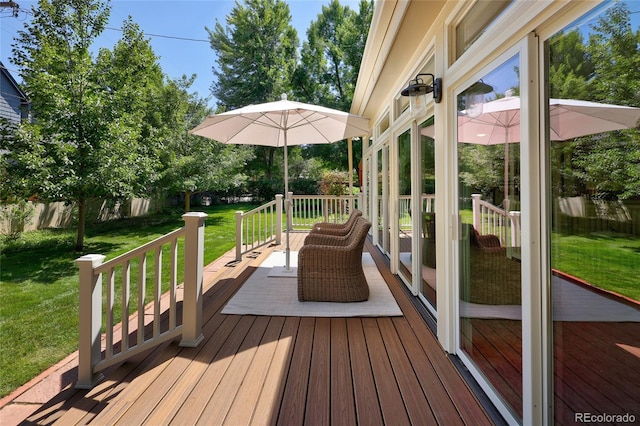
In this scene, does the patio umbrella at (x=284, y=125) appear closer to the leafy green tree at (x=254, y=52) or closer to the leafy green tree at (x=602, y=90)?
the leafy green tree at (x=602, y=90)

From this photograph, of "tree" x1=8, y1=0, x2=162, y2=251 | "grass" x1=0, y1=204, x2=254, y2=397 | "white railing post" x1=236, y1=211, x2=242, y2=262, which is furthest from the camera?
"tree" x1=8, y1=0, x2=162, y2=251

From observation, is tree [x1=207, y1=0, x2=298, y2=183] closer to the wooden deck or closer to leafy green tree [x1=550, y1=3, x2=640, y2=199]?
the wooden deck

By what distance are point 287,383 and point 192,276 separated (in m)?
1.06

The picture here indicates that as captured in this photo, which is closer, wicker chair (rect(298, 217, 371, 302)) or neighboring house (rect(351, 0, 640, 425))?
neighboring house (rect(351, 0, 640, 425))

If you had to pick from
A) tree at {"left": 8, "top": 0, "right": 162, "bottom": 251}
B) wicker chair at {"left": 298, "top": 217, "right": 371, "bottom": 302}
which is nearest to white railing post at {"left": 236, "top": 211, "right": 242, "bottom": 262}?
wicker chair at {"left": 298, "top": 217, "right": 371, "bottom": 302}

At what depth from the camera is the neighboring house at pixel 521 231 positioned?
1153mm

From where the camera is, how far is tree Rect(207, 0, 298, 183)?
63.7 ft

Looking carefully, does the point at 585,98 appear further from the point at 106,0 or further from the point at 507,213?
the point at 106,0

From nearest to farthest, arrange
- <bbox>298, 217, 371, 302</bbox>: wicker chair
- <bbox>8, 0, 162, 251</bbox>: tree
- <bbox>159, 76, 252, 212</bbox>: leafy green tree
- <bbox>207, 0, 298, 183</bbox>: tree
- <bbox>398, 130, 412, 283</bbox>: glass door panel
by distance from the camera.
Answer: <bbox>298, 217, 371, 302</bbox>: wicker chair → <bbox>398, 130, 412, 283</bbox>: glass door panel → <bbox>8, 0, 162, 251</bbox>: tree → <bbox>159, 76, 252, 212</bbox>: leafy green tree → <bbox>207, 0, 298, 183</bbox>: tree

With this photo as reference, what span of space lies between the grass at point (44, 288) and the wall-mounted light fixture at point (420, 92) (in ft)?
11.8

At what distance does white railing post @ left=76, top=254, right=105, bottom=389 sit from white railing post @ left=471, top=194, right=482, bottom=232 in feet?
7.86

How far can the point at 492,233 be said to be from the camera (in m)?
1.88

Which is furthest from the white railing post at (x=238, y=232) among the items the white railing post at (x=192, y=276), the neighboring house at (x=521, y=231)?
the neighboring house at (x=521, y=231)

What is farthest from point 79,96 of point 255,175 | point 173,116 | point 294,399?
point 255,175
